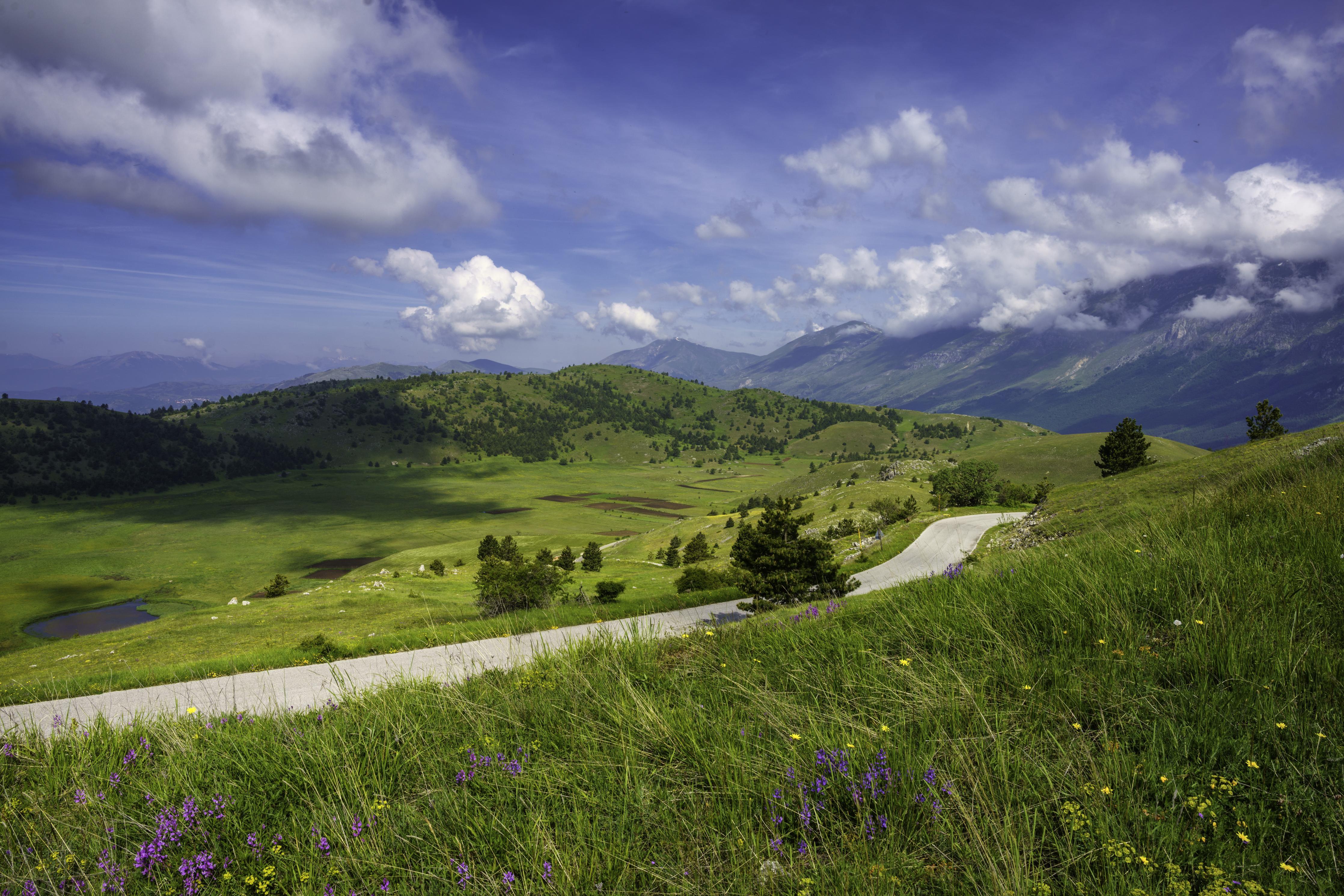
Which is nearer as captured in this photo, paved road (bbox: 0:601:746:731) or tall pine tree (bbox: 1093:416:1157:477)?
paved road (bbox: 0:601:746:731)

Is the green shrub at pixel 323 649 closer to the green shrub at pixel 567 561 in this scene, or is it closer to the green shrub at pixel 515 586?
the green shrub at pixel 515 586

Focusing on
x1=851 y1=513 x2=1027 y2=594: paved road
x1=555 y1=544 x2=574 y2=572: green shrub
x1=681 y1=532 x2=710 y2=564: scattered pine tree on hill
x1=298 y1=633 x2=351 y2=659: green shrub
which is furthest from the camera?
x1=681 y1=532 x2=710 y2=564: scattered pine tree on hill

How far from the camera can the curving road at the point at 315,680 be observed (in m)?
6.06

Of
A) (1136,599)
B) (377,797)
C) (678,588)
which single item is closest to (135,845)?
(377,797)

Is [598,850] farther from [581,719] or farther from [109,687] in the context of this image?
[109,687]

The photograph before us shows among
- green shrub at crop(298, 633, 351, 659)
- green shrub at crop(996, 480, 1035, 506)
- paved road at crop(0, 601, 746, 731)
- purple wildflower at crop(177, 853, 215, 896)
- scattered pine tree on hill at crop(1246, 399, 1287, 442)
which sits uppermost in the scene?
scattered pine tree on hill at crop(1246, 399, 1287, 442)

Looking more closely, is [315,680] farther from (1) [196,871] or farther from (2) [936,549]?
(2) [936,549]

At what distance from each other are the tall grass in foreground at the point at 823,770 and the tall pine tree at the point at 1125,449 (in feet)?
182

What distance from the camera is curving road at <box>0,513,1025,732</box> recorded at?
19.9 feet

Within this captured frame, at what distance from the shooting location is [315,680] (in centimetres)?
1416

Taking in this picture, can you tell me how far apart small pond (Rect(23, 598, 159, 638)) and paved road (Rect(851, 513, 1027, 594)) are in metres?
84.3

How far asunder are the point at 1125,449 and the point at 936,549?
83.5ft

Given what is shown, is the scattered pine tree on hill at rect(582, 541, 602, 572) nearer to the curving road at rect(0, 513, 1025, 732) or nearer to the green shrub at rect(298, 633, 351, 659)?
the curving road at rect(0, 513, 1025, 732)

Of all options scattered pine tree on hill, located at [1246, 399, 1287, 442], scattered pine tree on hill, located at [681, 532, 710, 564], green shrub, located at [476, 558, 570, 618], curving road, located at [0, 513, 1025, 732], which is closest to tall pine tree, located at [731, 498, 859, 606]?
curving road, located at [0, 513, 1025, 732]
